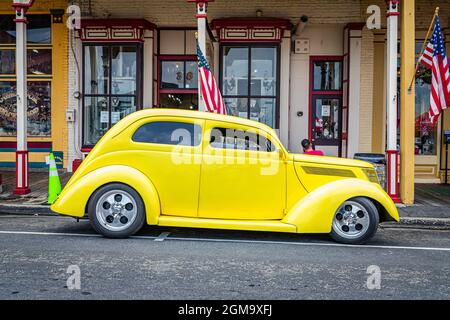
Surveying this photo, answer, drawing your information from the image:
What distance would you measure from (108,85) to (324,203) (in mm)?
9630

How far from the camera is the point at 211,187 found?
23.9 ft

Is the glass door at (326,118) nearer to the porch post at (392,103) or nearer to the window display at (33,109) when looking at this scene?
the porch post at (392,103)

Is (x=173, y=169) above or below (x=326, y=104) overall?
below

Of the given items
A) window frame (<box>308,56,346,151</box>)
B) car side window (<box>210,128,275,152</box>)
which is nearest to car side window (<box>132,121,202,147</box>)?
car side window (<box>210,128,275,152</box>)

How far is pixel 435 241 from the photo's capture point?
7824 mm

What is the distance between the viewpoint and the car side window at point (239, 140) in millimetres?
A: 7406

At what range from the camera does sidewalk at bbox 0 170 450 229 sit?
30.2 feet

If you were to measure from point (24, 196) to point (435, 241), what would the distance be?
811 centimetres

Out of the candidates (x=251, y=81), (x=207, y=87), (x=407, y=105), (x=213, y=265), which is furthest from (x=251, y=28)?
(x=213, y=265)

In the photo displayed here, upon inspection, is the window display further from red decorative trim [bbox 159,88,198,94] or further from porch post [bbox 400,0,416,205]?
porch post [bbox 400,0,416,205]

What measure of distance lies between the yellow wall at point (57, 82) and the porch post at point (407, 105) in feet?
31.3

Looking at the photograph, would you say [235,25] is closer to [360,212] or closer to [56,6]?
[56,6]

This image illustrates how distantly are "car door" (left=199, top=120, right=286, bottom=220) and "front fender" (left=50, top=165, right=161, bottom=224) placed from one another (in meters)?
0.69

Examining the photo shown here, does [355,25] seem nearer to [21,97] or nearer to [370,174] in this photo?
[370,174]
